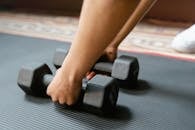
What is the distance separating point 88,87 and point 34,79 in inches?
7.5

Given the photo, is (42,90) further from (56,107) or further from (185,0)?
(185,0)

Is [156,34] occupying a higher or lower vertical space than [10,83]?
higher

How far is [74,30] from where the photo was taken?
189 centimetres

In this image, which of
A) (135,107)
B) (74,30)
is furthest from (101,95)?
(74,30)

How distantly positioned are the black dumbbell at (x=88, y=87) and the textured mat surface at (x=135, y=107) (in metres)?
0.03

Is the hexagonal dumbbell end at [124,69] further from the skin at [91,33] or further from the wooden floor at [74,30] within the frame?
the wooden floor at [74,30]

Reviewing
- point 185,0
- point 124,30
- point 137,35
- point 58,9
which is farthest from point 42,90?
point 58,9

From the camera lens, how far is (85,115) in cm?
97

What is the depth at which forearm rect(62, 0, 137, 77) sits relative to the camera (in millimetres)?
820

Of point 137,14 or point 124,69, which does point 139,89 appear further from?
point 137,14

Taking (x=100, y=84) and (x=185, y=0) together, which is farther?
(x=185, y=0)

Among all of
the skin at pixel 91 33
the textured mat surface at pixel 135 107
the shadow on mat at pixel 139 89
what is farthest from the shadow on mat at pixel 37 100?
the shadow on mat at pixel 139 89

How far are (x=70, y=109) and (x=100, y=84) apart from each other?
0.44ft

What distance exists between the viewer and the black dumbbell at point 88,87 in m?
0.92
